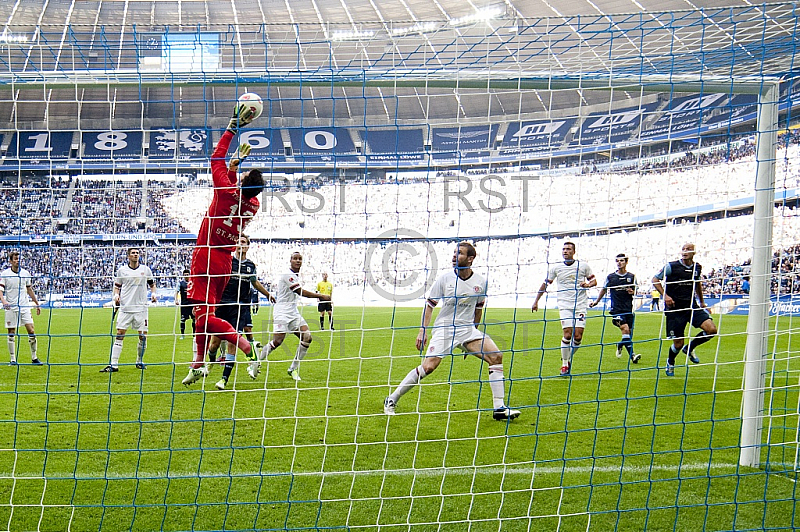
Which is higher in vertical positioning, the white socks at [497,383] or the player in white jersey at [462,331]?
the player in white jersey at [462,331]

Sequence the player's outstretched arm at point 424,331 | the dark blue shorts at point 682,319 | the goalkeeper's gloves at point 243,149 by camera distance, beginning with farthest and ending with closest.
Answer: the dark blue shorts at point 682,319
the player's outstretched arm at point 424,331
the goalkeeper's gloves at point 243,149

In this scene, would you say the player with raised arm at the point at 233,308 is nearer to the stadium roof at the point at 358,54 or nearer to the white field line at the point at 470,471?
the stadium roof at the point at 358,54

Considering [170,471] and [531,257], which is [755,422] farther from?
[531,257]

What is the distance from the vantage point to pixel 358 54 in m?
10.6

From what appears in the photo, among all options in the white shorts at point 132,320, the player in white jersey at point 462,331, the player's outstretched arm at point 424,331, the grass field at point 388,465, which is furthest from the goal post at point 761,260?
the white shorts at point 132,320

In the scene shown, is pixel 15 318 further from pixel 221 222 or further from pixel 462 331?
pixel 462 331

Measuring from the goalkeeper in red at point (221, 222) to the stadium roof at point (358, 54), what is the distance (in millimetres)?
473

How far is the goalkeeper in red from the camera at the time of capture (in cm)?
497

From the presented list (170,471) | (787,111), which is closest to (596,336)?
(787,111)

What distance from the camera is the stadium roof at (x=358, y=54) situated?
4824 millimetres

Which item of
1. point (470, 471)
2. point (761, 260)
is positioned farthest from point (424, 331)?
point (761, 260)

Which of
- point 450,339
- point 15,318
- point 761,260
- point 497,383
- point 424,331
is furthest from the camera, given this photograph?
point 15,318

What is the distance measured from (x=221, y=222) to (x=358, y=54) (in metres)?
5.66

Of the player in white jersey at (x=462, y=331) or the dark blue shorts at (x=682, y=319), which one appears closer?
the player in white jersey at (x=462, y=331)
